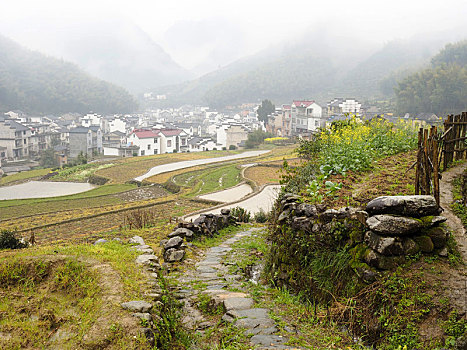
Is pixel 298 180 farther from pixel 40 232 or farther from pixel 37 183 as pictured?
pixel 37 183

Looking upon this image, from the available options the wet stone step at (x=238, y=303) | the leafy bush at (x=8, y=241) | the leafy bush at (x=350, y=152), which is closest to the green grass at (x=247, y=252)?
the leafy bush at (x=350, y=152)

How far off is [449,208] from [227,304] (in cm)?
360

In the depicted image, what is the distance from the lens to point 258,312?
4734mm

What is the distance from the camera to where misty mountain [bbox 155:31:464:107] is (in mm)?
106569

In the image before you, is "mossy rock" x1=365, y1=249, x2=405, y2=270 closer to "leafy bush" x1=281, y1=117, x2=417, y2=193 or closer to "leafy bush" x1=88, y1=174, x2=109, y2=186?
"leafy bush" x1=281, y1=117, x2=417, y2=193

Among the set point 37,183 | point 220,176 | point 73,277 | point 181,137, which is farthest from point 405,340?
point 181,137

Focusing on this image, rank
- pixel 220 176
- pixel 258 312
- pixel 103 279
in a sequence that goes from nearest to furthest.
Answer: pixel 103 279, pixel 258 312, pixel 220 176

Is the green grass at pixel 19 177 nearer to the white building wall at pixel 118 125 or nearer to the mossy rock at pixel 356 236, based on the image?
the mossy rock at pixel 356 236

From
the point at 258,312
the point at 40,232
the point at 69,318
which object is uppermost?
the point at 69,318

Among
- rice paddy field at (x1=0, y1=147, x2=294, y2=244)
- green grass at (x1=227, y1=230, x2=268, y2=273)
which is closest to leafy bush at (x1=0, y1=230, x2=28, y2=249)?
rice paddy field at (x1=0, y1=147, x2=294, y2=244)

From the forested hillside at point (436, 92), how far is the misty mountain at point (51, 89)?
80.3 m

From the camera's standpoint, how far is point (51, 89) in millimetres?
100938

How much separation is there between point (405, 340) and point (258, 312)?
1679 millimetres

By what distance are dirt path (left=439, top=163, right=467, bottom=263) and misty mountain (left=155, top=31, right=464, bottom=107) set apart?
8578 cm
